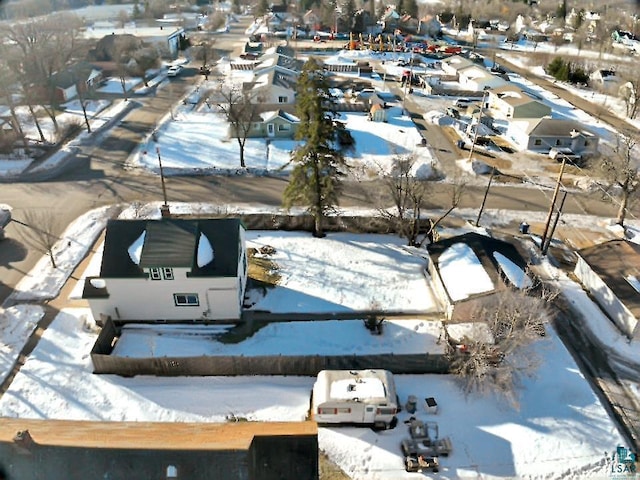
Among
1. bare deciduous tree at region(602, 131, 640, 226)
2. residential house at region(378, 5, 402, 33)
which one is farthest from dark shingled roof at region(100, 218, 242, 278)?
residential house at region(378, 5, 402, 33)

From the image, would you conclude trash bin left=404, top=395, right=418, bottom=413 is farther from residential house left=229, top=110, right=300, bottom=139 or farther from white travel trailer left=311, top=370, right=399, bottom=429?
Answer: residential house left=229, top=110, right=300, bottom=139

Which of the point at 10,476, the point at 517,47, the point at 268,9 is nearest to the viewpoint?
the point at 10,476

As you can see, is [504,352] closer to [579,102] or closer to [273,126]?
[273,126]

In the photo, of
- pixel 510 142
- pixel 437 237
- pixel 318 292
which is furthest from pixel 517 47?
pixel 318 292

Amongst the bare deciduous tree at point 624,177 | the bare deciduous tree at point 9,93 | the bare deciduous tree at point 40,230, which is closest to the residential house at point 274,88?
the bare deciduous tree at point 9,93

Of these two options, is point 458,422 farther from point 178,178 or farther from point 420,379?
point 178,178
